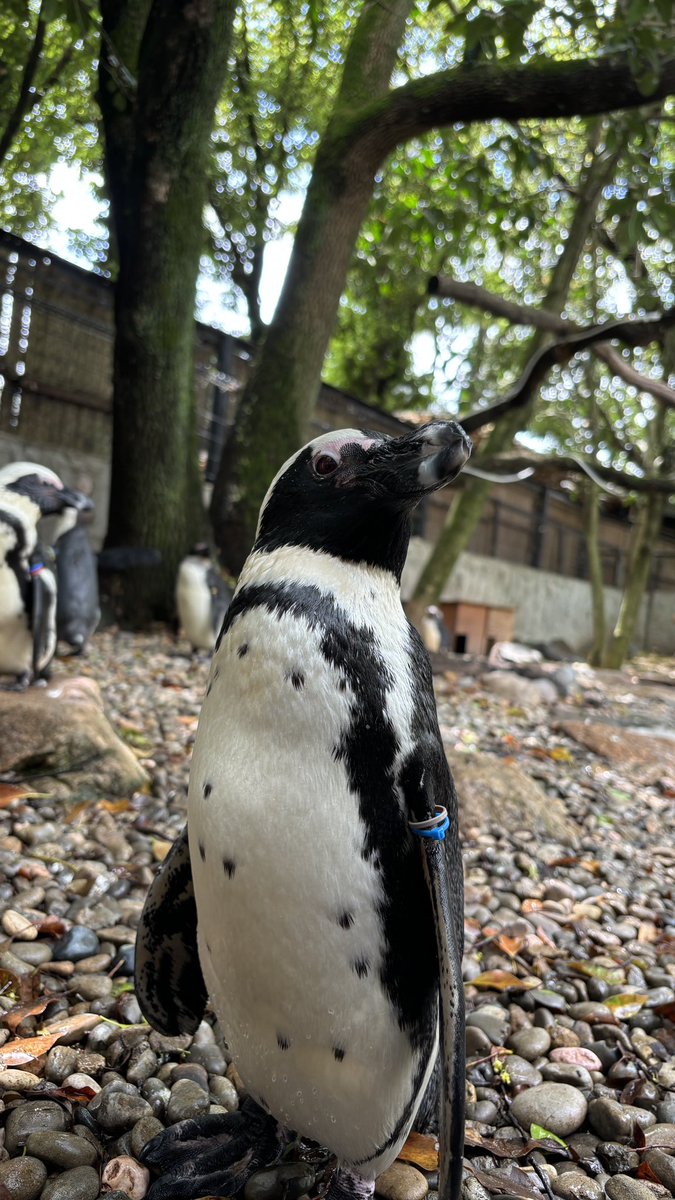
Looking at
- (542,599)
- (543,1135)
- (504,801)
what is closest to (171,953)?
(543,1135)

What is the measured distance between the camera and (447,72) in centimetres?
484

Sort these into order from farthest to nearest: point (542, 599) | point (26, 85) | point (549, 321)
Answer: point (542, 599) → point (26, 85) → point (549, 321)

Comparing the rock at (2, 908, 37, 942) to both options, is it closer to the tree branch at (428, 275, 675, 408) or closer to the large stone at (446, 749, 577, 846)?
the large stone at (446, 749, 577, 846)

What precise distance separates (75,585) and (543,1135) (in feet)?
14.8

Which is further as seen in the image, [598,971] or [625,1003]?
[598,971]

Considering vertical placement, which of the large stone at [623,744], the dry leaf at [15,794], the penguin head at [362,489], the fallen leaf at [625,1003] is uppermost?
the penguin head at [362,489]

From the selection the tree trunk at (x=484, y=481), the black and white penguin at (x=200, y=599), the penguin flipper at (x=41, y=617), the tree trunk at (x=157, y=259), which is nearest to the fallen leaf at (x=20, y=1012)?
the penguin flipper at (x=41, y=617)

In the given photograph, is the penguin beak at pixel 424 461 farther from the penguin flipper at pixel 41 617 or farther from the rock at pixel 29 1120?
the penguin flipper at pixel 41 617

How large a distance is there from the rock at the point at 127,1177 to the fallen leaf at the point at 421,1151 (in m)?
0.43

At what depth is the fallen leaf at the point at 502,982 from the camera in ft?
6.49

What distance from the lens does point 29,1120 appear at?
1.31 meters

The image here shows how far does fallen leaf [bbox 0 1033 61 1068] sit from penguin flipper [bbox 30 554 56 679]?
2148 millimetres

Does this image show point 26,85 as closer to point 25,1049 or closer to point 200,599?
point 200,599

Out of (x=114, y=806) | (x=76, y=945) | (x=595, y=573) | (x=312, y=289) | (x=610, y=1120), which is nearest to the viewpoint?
(x=610, y=1120)
